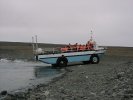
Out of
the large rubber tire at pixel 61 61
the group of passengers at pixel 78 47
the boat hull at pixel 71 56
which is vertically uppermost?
the group of passengers at pixel 78 47

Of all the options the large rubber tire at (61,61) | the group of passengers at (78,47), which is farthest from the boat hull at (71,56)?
the group of passengers at (78,47)

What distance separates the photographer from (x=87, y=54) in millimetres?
33969

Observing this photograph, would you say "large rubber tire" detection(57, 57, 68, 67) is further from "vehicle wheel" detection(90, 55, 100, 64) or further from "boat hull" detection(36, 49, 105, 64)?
"vehicle wheel" detection(90, 55, 100, 64)

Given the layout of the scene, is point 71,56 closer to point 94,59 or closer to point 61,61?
point 61,61

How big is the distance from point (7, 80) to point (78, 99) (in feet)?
37.5

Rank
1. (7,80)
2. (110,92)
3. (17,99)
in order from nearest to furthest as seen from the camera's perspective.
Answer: (110,92) < (17,99) < (7,80)

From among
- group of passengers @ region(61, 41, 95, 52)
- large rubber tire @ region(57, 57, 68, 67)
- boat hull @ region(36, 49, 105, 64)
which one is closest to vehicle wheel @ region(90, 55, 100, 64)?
boat hull @ region(36, 49, 105, 64)

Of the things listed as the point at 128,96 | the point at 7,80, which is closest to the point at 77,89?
the point at 128,96

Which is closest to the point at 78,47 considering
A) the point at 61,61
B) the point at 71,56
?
the point at 71,56

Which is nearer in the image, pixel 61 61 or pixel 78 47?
pixel 61 61

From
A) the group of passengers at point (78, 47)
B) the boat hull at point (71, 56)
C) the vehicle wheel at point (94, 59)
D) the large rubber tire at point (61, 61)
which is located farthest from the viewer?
the vehicle wheel at point (94, 59)

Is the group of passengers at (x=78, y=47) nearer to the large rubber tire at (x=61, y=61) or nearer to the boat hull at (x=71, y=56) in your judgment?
the boat hull at (x=71, y=56)

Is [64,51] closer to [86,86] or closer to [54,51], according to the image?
[54,51]

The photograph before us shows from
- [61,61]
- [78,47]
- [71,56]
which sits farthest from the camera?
[78,47]
